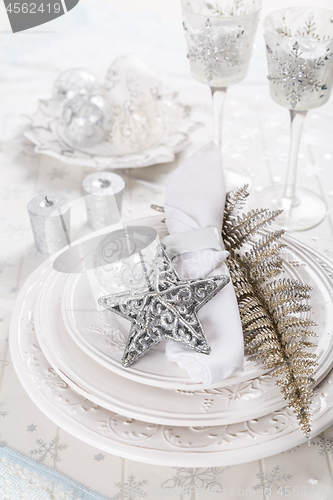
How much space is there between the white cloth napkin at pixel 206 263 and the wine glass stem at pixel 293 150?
22 centimetres

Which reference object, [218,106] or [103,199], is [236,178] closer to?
[218,106]

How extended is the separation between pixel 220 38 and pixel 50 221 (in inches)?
15.6

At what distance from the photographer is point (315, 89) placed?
0.69 metres

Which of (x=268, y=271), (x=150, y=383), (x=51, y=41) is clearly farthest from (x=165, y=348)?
(x=51, y=41)

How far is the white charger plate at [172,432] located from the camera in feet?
1.31

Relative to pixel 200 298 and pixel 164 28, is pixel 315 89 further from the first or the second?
pixel 164 28

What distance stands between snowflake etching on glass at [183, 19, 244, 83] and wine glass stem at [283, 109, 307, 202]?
0.14m

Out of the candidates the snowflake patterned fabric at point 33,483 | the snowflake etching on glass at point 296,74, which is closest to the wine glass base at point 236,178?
the snowflake etching on glass at point 296,74

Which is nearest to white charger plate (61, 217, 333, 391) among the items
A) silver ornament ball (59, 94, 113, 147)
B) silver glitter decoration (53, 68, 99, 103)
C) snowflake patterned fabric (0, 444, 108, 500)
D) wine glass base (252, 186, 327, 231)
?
snowflake patterned fabric (0, 444, 108, 500)

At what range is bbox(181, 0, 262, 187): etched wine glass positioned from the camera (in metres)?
0.73

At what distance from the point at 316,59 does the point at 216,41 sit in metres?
0.17

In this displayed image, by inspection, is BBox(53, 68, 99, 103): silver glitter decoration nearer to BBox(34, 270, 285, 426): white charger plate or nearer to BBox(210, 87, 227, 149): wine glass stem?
BBox(210, 87, 227, 149): wine glass stem

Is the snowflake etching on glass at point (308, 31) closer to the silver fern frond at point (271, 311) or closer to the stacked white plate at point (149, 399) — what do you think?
the silver fern frond at point (271, 311)

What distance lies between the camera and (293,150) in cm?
79
